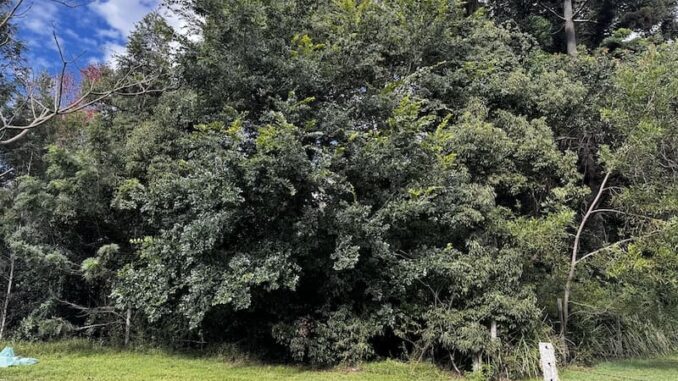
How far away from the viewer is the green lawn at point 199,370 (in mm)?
7020

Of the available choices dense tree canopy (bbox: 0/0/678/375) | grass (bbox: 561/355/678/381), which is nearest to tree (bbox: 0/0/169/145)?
dense tree canopy (bbox: 0/0/678/375)

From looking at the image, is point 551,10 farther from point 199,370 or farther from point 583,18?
point 199,370

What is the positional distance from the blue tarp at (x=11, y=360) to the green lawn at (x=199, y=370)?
21 cm

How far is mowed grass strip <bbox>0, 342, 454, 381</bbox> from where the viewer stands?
22.8 feet

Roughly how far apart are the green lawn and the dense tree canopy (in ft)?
1.43

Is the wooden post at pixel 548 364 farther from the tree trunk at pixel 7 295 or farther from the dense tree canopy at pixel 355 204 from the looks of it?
the tree trunk at pixel 7 295

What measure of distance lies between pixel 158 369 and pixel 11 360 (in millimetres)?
2193

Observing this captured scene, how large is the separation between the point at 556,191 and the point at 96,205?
348 inches

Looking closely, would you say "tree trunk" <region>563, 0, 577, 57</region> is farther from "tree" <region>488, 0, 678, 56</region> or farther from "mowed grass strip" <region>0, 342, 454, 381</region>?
"mowed grass strip" <region>0, 342, 454, 381</region>

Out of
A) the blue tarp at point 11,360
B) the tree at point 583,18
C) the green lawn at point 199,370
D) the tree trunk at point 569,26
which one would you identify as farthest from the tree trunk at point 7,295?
the tree trunk at point 569,26

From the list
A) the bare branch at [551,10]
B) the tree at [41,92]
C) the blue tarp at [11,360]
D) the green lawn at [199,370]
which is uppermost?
the bare branch at [551,10]

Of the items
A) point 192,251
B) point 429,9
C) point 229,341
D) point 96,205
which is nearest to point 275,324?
point 229,341

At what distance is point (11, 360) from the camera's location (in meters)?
7.39

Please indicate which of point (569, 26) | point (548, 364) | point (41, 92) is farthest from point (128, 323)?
point (569, 26)
